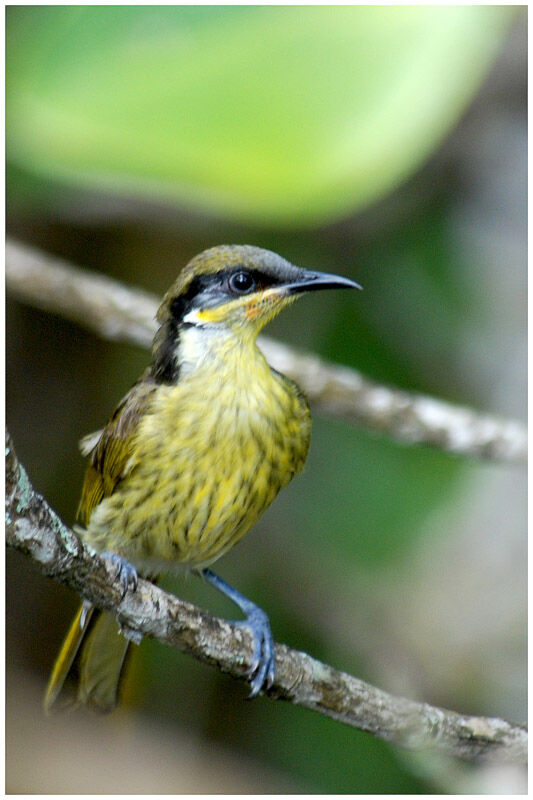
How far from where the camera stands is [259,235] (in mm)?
2895

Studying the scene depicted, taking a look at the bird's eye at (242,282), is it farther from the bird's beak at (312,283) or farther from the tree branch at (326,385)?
the tree branch at (326,385)

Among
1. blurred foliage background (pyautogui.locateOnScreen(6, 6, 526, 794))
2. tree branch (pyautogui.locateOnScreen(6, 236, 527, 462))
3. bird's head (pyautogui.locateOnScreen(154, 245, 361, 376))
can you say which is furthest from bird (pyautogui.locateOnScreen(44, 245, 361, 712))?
tree branch (pyautogui.locateOnScreen(6, 236, 527, 462))

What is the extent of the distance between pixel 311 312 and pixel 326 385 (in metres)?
0.54

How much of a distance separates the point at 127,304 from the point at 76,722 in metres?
1.09

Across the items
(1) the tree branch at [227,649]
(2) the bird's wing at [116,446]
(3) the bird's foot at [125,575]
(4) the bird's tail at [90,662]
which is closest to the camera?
(1) the tree branch at [227,649]

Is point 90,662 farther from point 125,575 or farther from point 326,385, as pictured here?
point 326,385

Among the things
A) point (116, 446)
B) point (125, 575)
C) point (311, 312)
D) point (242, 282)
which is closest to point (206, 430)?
point (116, 446)

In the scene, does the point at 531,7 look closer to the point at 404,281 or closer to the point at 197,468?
the point at 404,281

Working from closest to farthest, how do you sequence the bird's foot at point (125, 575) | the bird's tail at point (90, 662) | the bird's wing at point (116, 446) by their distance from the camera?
the bird's foot at point (125, 575) → the bird's wing at point (116, 446) → the bird's tail at point (90, 662)

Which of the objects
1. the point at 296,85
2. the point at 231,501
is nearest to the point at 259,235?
the point at 296,85

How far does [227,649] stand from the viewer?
1748 mm

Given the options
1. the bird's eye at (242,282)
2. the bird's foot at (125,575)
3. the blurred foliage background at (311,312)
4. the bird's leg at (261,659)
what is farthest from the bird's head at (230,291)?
the bird's leg at (261,659)

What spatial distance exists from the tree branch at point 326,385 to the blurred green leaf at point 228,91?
46cm

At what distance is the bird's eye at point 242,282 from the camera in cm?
189
